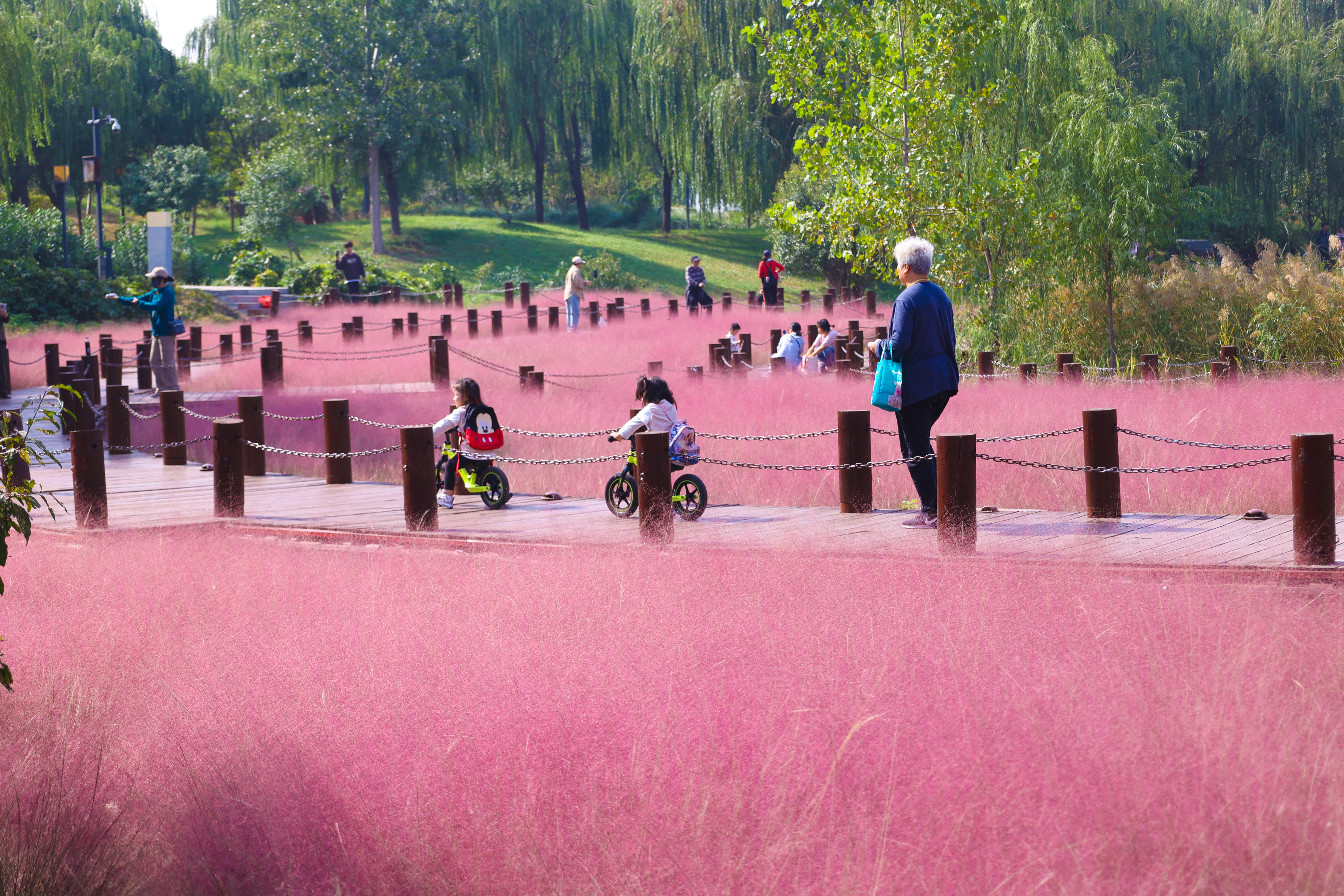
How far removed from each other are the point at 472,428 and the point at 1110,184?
42.1 feet

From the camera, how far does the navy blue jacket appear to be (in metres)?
7.82

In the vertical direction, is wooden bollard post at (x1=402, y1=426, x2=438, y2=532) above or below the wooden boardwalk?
above

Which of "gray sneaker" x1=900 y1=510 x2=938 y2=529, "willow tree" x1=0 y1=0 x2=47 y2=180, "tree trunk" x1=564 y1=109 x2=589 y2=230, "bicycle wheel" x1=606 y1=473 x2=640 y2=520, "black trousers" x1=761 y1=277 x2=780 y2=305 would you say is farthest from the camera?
"tree trunk" x1=564 y1=109 x2=589 y2=230

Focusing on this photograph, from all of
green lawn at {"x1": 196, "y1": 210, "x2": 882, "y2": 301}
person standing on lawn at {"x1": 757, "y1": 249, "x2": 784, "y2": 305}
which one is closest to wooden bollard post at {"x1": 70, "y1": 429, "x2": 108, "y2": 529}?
person standing on lawn at {"x1": 757, "y1": 249, "x2": 784, "y2": 305}

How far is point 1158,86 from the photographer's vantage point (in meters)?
32.6

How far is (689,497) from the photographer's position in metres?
9.11

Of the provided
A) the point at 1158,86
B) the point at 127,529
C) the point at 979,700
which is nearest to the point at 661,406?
the point at 127,529

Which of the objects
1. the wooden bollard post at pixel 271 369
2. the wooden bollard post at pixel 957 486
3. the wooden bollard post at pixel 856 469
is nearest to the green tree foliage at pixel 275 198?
the wooden bollard post at pixel 271 369

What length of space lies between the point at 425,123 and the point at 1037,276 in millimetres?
28616

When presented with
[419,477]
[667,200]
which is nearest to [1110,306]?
[419,477]

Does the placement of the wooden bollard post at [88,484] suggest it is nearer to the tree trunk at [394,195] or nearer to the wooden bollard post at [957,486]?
the wooden bollard post at [957,486]

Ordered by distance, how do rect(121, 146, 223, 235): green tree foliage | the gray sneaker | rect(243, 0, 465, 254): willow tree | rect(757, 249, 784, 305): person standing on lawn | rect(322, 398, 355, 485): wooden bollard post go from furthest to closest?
rect(121, 146, 223, 235): green tree foliage < rect(243, 0, 465, 254): willow tree < rect(757, 249, 784, 305): person standing on lawn < rect(322, 398, 355, 485): wooden bollard post < the gray sneaker

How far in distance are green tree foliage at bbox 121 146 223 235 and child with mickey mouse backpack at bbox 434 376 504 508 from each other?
40321 millimetres

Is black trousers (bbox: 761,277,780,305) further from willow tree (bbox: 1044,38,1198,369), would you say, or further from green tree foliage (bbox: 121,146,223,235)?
green tree foliage (bbox: 121,146,223,235)
